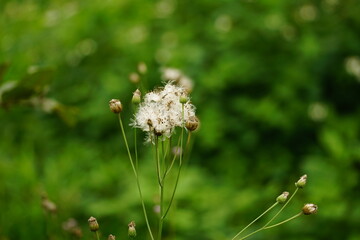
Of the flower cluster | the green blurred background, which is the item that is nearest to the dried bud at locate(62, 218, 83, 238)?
the flower cluster

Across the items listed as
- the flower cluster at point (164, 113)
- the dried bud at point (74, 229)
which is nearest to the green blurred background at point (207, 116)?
the dried bud at point (74, 229)

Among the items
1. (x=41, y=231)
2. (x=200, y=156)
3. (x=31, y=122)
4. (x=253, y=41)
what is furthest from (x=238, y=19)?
(x=41, y=231)

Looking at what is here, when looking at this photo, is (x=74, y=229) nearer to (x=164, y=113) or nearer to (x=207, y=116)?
(x=164, y=113)

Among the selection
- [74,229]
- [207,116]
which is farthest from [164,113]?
[207,116]

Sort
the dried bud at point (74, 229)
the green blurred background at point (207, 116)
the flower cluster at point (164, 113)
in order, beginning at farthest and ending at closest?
the green blurred background at point (207, 116)
the dried bud at point (74, 229)
the flower cluster at point (164, 113)

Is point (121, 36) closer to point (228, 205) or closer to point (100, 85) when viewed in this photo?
point (100, 85)

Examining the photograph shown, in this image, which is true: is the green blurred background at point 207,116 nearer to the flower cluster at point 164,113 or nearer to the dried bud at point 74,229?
the dried bud at point 74,229
